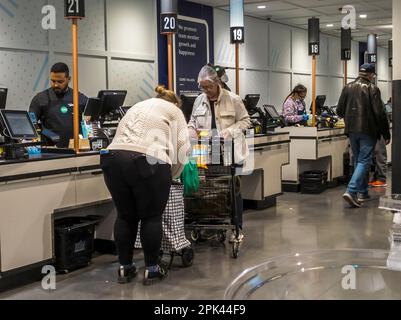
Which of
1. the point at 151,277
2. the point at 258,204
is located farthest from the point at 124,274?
the point at 258,204

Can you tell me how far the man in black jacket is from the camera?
22.0 feet

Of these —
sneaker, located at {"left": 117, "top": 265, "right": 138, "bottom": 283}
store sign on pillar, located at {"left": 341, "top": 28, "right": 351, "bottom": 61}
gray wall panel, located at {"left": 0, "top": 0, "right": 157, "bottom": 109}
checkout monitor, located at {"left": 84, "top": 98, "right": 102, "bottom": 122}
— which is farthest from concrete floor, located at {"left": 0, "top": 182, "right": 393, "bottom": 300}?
gray wall panel, located at {"left": 0, "top": 0, "right": 157, "bottom": 109}

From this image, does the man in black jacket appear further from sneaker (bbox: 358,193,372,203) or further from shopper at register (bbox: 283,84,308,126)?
shopper at register (bbox: 283,84,308,126)

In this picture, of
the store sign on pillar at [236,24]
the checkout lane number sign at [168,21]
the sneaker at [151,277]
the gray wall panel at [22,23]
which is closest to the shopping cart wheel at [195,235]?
the sneaker at [151,277]

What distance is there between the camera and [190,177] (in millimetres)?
4578

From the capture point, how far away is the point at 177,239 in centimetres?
436

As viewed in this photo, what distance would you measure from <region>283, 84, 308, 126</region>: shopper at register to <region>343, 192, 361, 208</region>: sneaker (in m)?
1.81

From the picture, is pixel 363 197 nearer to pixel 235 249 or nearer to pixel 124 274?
pixel 235 249

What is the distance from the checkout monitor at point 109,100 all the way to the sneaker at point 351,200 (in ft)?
10.2
